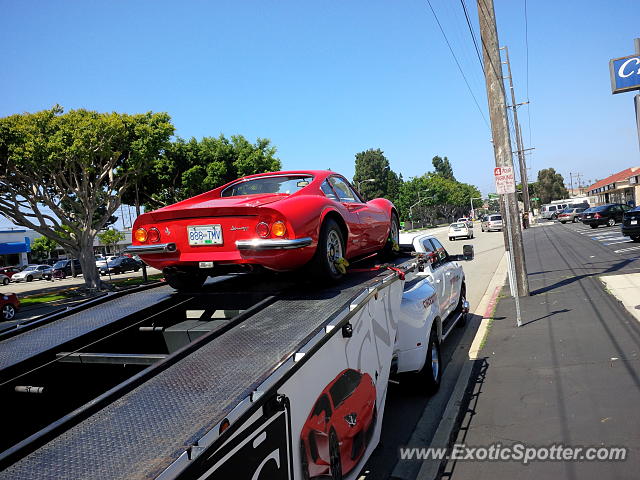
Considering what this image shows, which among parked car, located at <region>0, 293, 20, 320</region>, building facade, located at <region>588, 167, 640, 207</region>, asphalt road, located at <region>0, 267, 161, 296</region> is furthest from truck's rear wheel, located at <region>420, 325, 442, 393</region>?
building facade, located at <region>588, 167, 640, 207</region>

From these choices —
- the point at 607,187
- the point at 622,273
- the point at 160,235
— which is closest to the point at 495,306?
the point at 622,273

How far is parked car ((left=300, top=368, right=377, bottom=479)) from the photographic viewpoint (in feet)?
8.89

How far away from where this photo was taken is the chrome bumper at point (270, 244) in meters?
3.78

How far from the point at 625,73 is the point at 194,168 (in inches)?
905

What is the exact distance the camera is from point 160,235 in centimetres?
432

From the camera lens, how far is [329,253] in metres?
4.45

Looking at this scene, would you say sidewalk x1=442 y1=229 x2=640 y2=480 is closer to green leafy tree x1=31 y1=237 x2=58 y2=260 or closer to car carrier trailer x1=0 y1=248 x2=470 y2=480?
car carrier trailer x1=0 y1=248 x2=470 y2=480

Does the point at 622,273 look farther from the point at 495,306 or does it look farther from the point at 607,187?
the point at 607,187

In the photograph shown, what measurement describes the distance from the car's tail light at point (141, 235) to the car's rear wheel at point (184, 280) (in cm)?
46

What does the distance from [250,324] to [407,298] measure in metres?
2.23

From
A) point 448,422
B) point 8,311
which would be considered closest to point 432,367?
point 448,422

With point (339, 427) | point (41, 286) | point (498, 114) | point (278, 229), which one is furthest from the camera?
point (41, 286)

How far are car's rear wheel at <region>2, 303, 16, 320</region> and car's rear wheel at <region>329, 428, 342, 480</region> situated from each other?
56.2 ft

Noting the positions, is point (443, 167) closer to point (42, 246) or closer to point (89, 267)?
point (42, 246)
